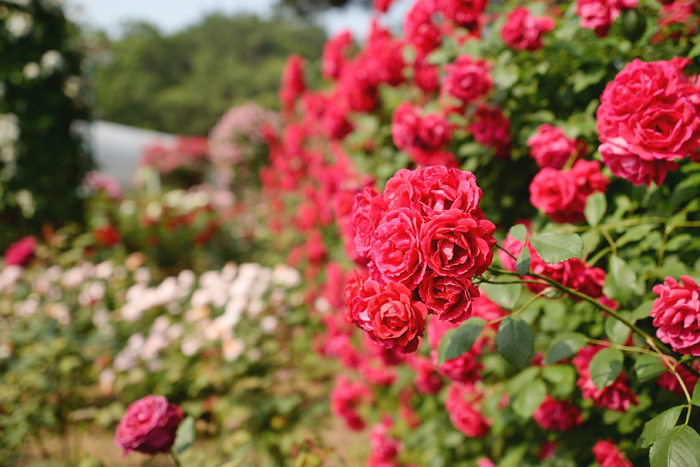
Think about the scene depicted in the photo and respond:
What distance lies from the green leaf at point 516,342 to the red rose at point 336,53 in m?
2.10

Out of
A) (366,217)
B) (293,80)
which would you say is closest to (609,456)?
(366,217)

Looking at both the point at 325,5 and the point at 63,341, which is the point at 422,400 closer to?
the point at 63,341

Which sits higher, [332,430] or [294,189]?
[294,189]

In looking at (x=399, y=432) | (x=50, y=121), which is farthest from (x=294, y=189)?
(x=50, y=121)

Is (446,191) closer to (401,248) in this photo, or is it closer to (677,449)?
(401,248)

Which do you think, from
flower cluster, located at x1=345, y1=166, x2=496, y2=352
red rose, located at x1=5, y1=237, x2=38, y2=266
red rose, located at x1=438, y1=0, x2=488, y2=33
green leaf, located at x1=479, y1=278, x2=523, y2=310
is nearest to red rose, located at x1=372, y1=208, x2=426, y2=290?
flower cluster, located at x1=345, y1=166, x2=496, y2=352


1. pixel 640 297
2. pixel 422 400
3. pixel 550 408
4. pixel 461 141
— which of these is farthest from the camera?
pixel 422 400

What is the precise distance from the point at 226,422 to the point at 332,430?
2.66 feet

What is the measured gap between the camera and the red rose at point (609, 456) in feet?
2.69

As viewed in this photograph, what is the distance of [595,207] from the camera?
848 mm

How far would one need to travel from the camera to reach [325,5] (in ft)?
29.4

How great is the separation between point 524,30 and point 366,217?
2.77 feet

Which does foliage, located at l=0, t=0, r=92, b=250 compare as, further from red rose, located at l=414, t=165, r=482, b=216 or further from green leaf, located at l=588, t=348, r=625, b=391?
green leaf, located at l=588, t=348, r=625, b=391

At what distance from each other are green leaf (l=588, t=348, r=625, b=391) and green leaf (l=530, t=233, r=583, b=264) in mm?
330
